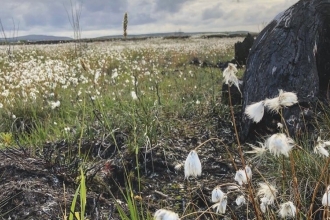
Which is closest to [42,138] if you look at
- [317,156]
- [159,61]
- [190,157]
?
[317,156]

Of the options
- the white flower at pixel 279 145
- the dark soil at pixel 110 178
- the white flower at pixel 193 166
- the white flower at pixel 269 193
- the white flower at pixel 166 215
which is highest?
the white flower at pixel 279 145

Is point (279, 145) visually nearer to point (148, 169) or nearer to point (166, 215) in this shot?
point (166, 215)

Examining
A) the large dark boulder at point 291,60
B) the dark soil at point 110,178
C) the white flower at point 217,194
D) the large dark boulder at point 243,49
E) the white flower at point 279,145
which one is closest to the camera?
the white flower at point 279,145

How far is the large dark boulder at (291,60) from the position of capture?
506cm

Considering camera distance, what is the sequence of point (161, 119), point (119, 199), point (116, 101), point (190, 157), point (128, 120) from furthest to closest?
point (116, 101), point (161, 119), point (128, 120), point (119, 199), point (190, 157)

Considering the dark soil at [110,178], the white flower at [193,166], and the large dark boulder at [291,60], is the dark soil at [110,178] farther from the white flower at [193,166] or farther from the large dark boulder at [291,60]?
the white flower at [193,166]

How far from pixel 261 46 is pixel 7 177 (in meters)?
3.15

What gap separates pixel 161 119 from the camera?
5.65 metres

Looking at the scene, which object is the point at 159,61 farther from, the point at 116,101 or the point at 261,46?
the point at 261,46

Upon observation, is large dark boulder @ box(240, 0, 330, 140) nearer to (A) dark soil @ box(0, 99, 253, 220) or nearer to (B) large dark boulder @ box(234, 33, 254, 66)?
(A) dark soil @ box(0, 99, 253, 220)

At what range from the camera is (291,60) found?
517 centimetres

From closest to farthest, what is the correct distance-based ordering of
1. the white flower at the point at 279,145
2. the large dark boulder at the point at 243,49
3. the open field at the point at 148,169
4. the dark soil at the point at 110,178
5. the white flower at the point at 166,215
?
the white flower at the point at 166,215 < the white flower at the point at 279,145 < the open field at the point at 148,169 < the dark soil at the point at 110,178 < the large dark boulder at the point at 243,49

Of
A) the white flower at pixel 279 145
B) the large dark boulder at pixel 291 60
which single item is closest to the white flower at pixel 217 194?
the white flower at pixel 279 145

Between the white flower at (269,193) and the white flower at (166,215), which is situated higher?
the white flower at (166,215)
